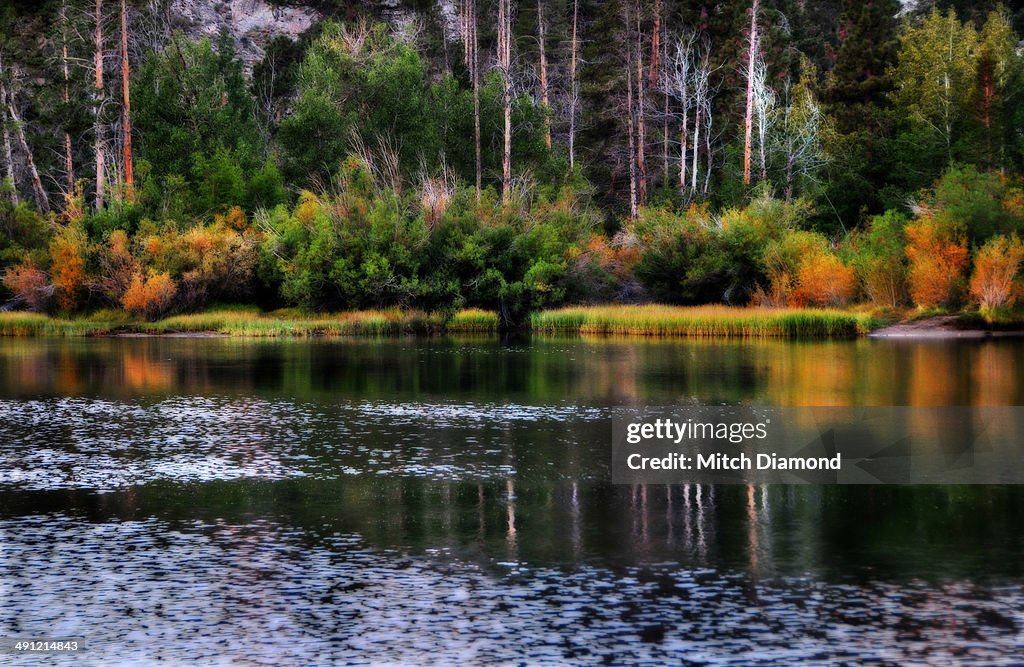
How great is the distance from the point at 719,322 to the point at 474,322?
39.7ft

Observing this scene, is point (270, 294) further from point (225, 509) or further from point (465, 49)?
point (225, 509)

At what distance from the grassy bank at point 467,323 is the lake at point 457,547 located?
21489 mm

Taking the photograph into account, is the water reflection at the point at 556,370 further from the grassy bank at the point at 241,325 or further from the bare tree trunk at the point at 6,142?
the bare tree trunk at the point at 6,142

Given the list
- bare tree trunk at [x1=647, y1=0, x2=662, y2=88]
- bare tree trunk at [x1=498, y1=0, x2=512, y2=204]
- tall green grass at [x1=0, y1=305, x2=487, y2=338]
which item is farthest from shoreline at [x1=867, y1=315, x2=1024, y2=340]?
bare tree trunk at [x1=647, y1=0, x2=662, y2=88]

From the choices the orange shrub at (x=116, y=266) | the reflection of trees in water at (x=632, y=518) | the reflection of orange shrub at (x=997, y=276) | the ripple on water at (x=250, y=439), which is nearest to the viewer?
the reflection of trees in water at (x=632, y=518)

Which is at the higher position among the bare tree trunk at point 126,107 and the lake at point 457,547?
the bare tree trunk at point 126,107

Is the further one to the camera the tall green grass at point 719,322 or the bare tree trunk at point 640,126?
the bare tree trunk at point 640,126

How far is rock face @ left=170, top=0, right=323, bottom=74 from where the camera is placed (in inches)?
3728

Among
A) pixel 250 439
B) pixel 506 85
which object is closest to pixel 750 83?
pixel 506 85

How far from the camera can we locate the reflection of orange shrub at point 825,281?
4994 centimetres

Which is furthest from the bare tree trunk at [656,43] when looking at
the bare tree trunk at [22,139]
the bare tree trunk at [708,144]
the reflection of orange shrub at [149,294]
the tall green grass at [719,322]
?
the bare tree trunk at [22,139]

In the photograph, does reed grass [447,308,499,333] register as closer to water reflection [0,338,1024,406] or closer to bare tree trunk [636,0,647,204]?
water reflection [0,338,1024,406]

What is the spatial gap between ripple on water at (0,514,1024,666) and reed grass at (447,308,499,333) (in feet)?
133

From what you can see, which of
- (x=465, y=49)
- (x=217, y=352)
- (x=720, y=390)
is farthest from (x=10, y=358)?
(x=465, y=49)
